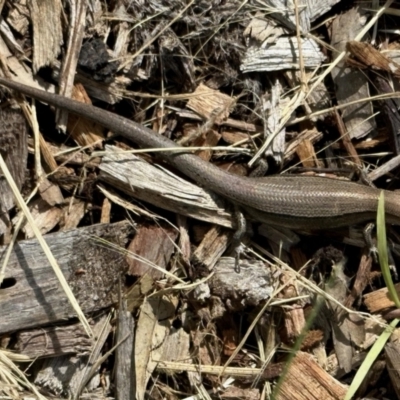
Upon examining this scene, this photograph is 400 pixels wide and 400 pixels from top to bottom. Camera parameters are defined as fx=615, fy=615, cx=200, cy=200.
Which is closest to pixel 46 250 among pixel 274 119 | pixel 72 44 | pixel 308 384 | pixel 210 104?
pixel 72 44

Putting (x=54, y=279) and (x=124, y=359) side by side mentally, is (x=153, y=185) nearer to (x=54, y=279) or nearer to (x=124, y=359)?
(x=54, y=279)

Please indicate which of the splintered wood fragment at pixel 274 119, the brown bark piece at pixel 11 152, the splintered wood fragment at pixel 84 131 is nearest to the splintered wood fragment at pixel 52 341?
the brown bark piece at pixel 11 152

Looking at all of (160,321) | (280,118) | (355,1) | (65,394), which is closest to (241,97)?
(280,118)

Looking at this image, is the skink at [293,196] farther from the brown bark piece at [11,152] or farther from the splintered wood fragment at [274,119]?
the brown bark piece at [11,152]

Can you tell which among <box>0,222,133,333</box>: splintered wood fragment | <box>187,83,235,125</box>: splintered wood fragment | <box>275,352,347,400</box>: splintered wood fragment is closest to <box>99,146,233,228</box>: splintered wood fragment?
<box>0,222,133,333</box>: splintered wood fragment

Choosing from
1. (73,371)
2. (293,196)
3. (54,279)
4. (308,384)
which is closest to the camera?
(54,279)

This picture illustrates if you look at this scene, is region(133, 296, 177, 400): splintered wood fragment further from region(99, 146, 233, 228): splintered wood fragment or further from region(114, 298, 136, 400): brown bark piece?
region(99, 146, 233, 228): splintered wood fragment

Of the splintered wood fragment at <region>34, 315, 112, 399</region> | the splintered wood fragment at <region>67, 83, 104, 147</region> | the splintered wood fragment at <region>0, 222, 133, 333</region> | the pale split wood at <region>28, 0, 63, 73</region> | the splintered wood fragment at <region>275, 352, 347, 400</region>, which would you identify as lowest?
the splintered wood fragment at <region>275, 352, 347, 400</region>
